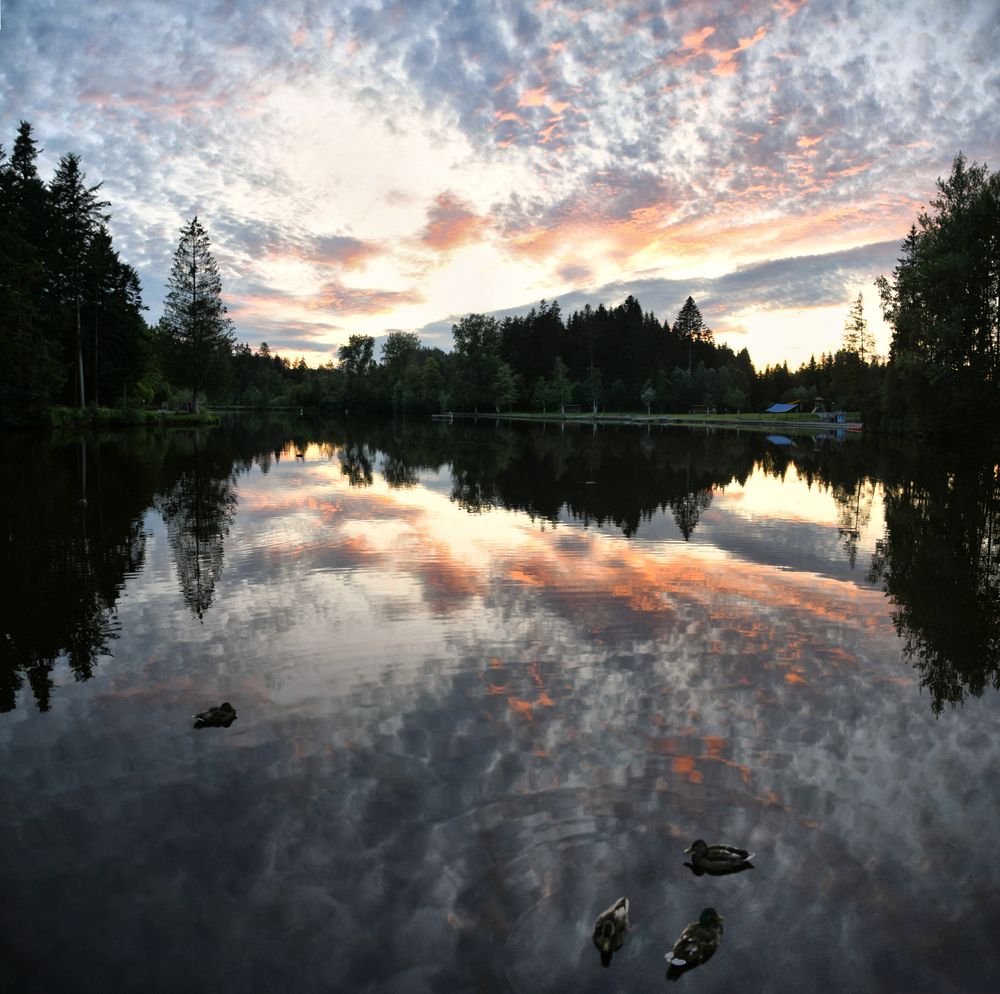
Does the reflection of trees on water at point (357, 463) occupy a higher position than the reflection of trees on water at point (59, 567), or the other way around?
the reflection of trees on water at point (357, 463)

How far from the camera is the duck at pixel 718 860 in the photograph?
18.2 feet

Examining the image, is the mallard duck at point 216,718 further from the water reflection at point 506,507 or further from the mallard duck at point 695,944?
the mallard duck at point 695,944

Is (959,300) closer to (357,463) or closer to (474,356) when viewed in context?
(357,463)

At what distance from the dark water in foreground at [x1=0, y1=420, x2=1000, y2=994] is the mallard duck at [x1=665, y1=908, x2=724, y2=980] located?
0.07 m

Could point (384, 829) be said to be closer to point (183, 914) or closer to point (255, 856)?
point (255, 856)

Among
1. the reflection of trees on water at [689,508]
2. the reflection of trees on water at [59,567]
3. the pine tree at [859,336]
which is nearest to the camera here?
the reflection of trees on water at [59,567]

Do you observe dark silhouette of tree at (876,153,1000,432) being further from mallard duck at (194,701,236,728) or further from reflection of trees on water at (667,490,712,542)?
mallard duck at (194,701,236,728)

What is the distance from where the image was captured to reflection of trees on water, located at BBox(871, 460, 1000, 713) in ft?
32.8

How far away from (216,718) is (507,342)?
5663 inches

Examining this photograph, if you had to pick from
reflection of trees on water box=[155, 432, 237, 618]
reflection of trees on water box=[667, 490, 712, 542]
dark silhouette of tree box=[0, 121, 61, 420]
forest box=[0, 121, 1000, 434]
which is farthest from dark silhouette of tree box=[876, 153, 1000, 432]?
dark silhouette of tree box=[0, 121, 61, 420]

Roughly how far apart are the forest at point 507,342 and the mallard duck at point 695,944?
165 feet

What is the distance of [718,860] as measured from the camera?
18.2 ft

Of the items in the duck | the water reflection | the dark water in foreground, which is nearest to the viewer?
the dark water in foreground

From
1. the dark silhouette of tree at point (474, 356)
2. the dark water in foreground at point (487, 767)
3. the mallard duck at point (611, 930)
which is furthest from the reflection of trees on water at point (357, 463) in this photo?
the dark silhouette of tree at point (474, 356)
